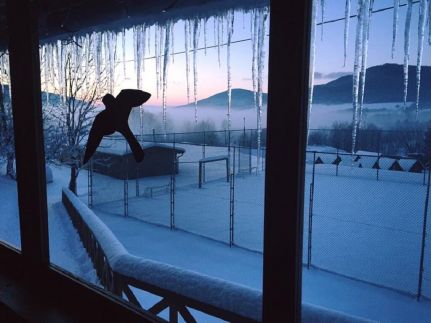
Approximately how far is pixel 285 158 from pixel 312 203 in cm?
618

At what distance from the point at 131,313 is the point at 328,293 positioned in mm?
5043

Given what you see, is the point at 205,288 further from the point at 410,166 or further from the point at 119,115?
the point at 410,166

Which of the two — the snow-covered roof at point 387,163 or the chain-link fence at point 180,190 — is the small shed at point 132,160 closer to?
the chain-link fence at point 180,190

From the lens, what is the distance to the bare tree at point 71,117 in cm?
666

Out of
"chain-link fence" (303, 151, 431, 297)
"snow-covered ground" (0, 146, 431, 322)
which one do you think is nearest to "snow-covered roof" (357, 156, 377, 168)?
"chain-link fence" (303, 151, 431, 297)

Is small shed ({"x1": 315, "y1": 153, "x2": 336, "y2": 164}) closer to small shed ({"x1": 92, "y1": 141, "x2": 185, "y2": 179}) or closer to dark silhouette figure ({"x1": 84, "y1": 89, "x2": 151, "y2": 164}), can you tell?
small shed ({"x1": 92, "y1": 141, "x2": 185, "y2": 179})

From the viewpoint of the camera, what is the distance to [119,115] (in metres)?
1.17

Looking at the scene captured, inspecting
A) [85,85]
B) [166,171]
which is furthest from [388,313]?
[166,171]

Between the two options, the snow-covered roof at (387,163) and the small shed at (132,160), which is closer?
the small shed at (132,160)

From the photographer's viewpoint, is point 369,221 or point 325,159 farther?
point 325,159

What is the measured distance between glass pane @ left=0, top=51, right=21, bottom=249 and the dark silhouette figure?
6.25ft

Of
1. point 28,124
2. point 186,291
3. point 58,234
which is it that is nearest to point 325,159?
point 58,234

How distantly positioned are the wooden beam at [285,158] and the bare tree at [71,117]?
6.06 m

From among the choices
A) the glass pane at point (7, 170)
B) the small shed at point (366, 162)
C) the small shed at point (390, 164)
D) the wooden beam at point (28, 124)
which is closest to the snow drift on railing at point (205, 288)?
the wooden beam at point (28, 124)
